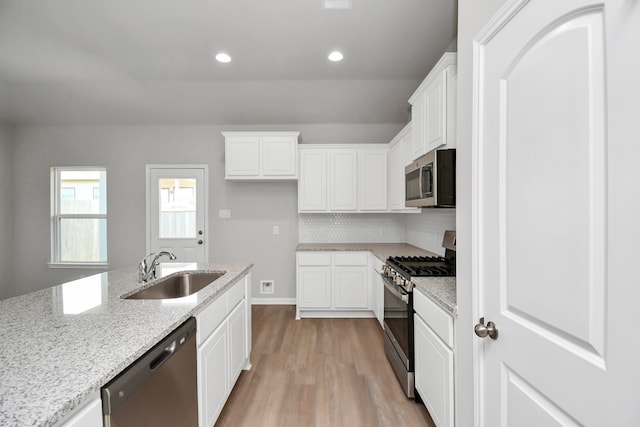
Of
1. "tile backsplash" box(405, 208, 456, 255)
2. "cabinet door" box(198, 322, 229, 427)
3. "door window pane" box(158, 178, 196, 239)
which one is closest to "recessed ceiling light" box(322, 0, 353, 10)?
"tile backsplash" box(405, 208, 456, 255)

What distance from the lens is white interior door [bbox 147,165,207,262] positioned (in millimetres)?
4223

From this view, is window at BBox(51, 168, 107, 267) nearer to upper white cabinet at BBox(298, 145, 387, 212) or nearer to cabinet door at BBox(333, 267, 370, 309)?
upper white cabinet at BBox(298, 145, 387, 212)

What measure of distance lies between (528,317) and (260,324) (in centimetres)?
304

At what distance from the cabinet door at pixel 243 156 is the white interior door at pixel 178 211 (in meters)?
0.73

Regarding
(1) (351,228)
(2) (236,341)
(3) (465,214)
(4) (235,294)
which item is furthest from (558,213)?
(1) (351,228)

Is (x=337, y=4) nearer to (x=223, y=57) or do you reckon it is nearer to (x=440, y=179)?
(x=223, y=57)

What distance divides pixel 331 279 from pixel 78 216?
4.21m

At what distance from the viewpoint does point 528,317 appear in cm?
87

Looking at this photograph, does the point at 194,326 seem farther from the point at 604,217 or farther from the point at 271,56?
the point at 271,56

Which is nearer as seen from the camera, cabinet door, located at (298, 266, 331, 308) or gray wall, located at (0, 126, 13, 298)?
cabinet door, located at (298, 266, 331, 308)

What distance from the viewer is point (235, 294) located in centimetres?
200

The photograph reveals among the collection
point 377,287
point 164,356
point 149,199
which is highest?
point 149,199

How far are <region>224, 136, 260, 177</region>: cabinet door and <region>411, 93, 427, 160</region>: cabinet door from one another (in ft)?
6.92

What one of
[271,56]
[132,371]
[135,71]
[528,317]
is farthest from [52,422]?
[135,71]
